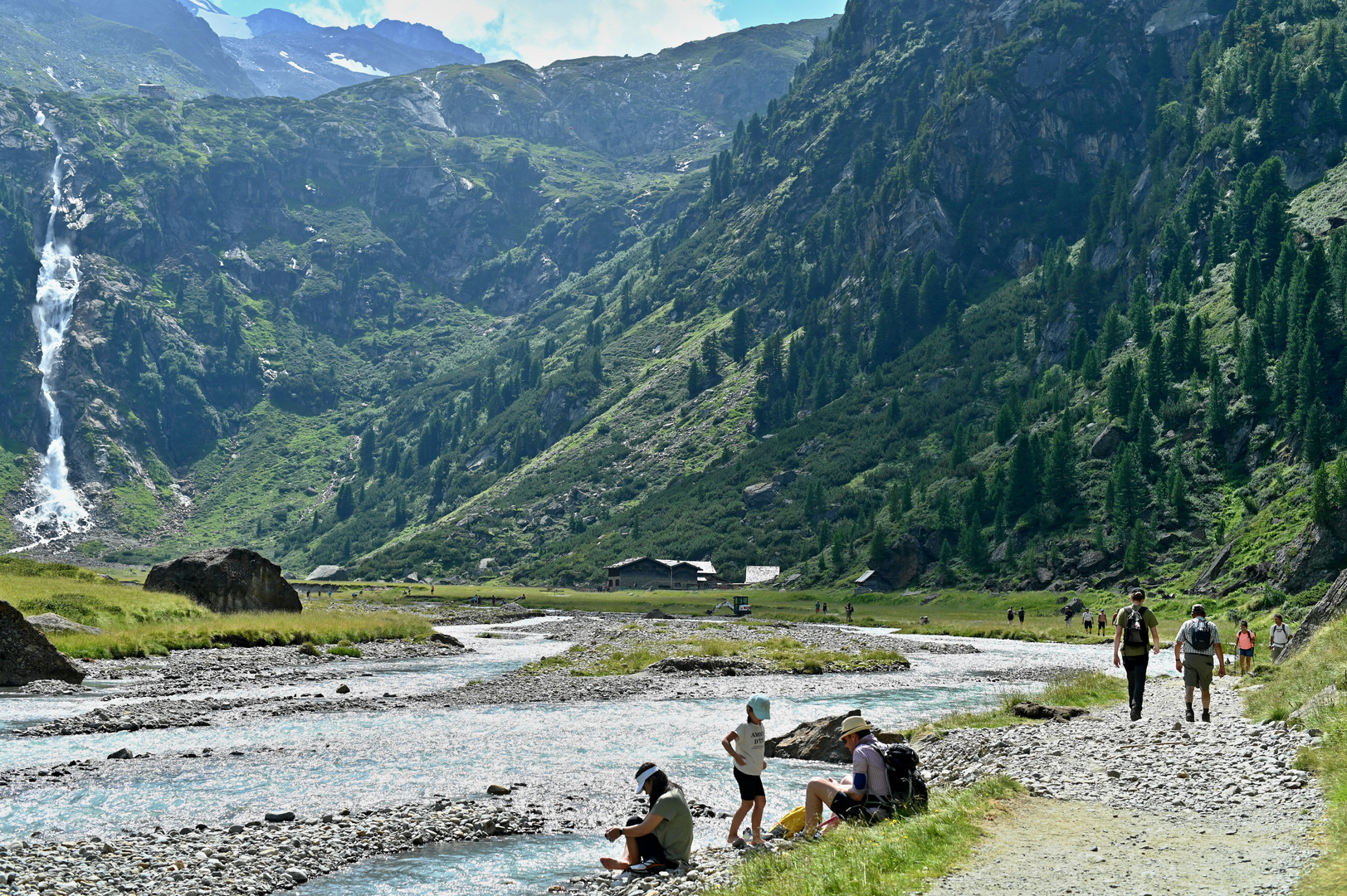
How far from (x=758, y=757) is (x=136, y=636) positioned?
165ft

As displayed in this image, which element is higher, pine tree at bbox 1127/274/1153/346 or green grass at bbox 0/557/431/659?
pine tree at bbox 1127/274/1153/346

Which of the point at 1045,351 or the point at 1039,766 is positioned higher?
the point at 1045,351

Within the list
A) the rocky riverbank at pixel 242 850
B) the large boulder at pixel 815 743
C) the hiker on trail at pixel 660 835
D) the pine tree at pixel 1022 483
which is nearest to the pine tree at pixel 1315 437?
the pine tree at pixel 1022 483

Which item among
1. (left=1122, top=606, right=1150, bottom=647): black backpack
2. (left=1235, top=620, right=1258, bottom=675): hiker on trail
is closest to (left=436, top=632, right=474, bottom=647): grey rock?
(left=1235, top=620, right=1258, bottom=675): hiker on trail

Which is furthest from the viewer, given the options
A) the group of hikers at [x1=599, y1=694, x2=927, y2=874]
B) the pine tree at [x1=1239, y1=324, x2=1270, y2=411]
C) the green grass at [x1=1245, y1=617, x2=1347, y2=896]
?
the pine tree at [x1=1239, y1=324, x2=1270, y2=411]

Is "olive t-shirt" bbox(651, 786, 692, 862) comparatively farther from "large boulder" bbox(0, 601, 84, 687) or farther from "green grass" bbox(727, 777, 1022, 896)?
"large boulder" bbox(0, 601, 84, 687)

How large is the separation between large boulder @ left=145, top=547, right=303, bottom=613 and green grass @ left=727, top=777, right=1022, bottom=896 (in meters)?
68.9

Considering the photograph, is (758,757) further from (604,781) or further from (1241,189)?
(1241,189)

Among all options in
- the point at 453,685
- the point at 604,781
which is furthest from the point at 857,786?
the point at 453,685

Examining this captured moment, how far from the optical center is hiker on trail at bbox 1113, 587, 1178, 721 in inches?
1043

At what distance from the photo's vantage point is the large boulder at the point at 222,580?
7644 centimetres

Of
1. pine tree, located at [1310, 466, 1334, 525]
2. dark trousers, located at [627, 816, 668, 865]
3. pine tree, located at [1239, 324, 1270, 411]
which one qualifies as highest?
pine tree, located at [1239, 324, 1270, 411]

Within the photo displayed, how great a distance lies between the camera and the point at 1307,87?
186 m

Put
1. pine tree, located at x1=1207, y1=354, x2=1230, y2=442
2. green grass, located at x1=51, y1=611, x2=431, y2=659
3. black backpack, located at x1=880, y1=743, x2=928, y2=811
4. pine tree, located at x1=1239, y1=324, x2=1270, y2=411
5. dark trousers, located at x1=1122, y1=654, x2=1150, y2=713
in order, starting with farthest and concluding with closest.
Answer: pine tree, located at x1=1207, y1=354, x2=1230, y2=442 → pine tree, located at x1=1239, y1=324, x2=1270, y2=411 → green grass, located at x1=51, y1=611, x2=431, y2=659 → dark trousers, located at x1=1122, y1=654, x2=1150, y2=713 → black backpack, located at x1=880, y1=743, x2=928, y2=811
